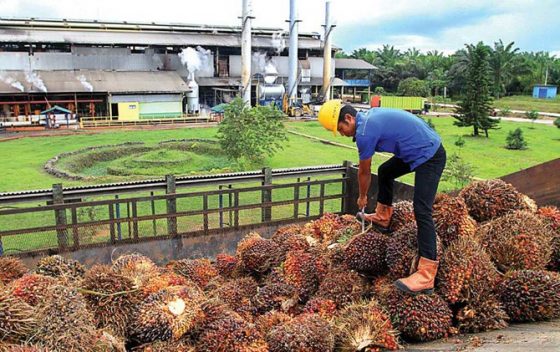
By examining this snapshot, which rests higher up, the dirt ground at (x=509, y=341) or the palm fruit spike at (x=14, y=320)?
the palm fruit spike at (x=14, y=320)

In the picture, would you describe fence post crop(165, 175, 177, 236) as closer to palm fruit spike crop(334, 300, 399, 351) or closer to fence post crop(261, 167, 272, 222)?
fence post crop(261, 167, 272, 222)

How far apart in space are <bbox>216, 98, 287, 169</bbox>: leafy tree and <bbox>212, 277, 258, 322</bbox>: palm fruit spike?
14034 mm

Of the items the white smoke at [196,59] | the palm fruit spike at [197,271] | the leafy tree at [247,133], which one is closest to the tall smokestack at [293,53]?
the white smoke at [196,59]

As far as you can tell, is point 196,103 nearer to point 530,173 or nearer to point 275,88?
point 275,88

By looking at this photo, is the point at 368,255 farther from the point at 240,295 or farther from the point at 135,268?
the point at 135,268

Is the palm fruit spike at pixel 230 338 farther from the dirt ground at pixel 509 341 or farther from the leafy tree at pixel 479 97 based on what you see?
the leafy tree at pixel 479 97

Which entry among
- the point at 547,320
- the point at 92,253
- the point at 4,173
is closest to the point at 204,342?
the point at 547,320

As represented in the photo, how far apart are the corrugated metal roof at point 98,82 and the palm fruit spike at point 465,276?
1314 inches

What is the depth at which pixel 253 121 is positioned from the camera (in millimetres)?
18469

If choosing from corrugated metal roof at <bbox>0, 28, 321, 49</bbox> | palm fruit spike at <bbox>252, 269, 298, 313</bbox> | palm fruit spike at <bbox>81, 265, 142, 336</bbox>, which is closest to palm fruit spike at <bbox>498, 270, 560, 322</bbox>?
palm fruit spike at <bbox>252, 269, 298, 313</bbox>

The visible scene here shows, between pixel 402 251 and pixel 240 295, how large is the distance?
1.36 m

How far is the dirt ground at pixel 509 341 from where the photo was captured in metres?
2.62

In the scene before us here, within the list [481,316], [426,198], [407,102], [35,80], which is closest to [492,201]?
[426,198]

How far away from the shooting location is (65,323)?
2471 millimetres
